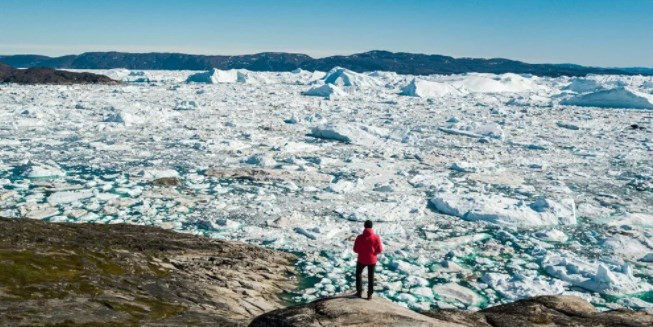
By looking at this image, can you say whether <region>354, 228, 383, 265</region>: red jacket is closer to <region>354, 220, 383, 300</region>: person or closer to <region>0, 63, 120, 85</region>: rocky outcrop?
<region>354, 220, 383, 300</region>: person

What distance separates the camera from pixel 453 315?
676 centimetres

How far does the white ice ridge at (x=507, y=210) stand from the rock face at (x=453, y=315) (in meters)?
5.06

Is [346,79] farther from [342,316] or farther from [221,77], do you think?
[342,316]

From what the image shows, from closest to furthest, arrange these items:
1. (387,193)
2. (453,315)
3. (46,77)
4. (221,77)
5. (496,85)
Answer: (453,315) → (387,193) → (496,85) → (46,77) → (221,77)

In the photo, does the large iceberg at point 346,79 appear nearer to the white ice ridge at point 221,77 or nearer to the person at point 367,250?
the white ice ridge at point 221,77

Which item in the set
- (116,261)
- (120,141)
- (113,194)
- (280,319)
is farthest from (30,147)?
(280,319)

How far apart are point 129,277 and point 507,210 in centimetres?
846

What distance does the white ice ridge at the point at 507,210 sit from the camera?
12.3 m

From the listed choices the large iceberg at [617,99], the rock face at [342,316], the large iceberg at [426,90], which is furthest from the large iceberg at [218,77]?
the rock face at [342,316]

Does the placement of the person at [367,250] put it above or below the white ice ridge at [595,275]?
above

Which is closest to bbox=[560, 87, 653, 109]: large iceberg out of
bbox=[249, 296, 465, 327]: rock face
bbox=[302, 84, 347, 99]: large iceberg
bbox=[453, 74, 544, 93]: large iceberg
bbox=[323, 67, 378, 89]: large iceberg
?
bbox=[453, 74, 544, 93]: large iceberg

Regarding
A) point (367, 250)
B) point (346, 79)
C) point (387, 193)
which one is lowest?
point (387, 193)

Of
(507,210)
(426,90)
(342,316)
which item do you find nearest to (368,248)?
(342,316)

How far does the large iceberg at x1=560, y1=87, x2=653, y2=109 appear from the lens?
138 feet
